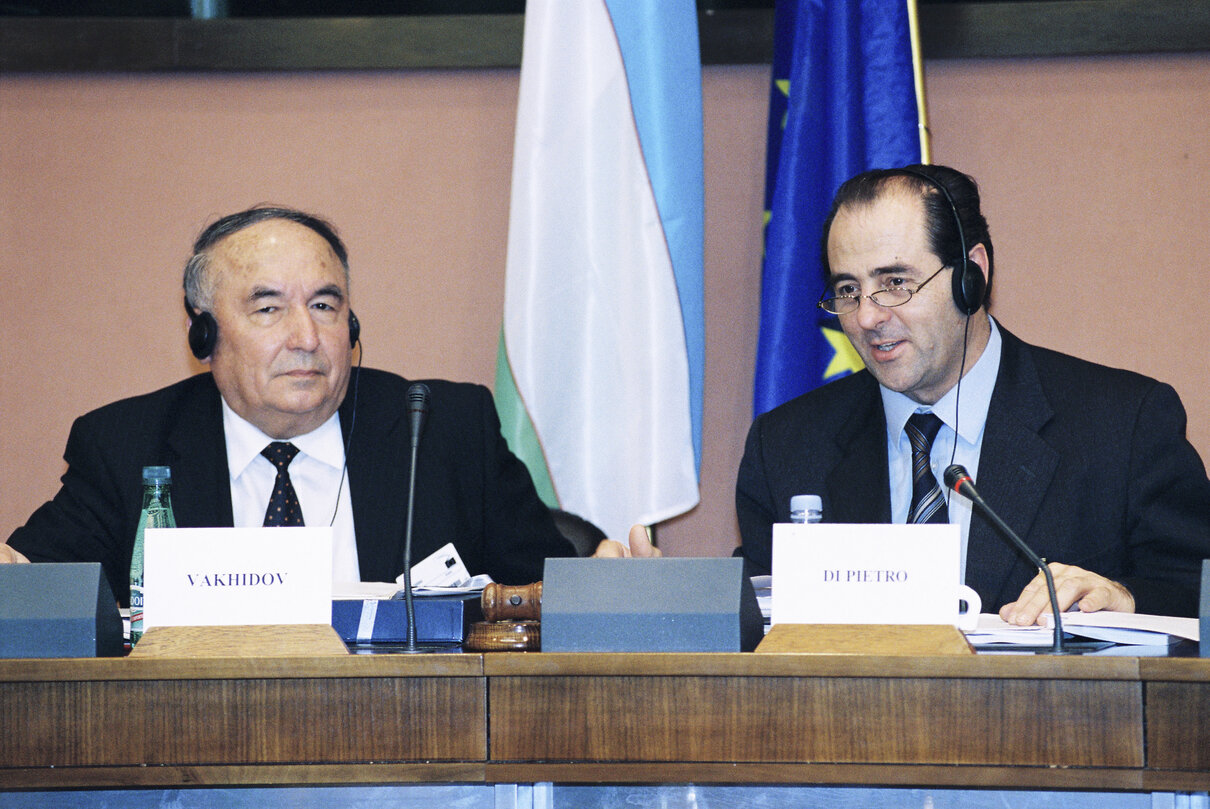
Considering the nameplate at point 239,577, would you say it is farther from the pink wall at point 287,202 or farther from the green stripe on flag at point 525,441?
the pink wall at point 287,202

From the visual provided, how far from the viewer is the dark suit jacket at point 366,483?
2.22m

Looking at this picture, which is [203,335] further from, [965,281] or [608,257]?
[965,281]

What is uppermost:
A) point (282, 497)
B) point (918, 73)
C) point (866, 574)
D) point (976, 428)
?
point (918, 73)

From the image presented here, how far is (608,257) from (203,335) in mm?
938

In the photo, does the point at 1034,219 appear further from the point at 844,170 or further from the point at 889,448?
the point at 889,448

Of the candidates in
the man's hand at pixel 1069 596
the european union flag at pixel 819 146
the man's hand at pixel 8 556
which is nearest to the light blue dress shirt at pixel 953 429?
the man's hand at pixel 1069 596

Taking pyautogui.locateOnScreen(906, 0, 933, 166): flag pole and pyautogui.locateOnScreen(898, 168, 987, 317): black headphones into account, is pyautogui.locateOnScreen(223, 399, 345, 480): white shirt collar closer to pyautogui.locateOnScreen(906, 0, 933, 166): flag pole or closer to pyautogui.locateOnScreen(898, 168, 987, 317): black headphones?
pyautogui.locateOnScreen(898, 168, 987, 317): black headphones

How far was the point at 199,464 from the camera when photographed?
7.41 feet

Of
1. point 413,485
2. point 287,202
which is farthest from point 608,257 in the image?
point 413,485

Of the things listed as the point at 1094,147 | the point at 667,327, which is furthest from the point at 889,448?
the point at 1094,147

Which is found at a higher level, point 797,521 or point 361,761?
point 797,521

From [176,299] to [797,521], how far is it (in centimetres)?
214

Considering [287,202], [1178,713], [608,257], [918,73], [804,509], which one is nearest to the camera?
[1178,713]

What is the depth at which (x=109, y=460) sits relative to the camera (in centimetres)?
226
